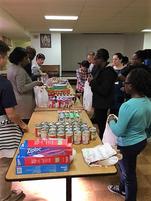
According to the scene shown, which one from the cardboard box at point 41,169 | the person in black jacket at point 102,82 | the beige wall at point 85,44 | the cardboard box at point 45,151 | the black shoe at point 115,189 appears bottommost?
the black shoe at point 115,189

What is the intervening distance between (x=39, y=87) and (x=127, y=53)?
9.78 meters

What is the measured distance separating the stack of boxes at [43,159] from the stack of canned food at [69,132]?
1.04 feet

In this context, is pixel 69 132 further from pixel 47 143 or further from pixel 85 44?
pixel 85 44

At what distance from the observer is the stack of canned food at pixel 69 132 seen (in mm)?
1783

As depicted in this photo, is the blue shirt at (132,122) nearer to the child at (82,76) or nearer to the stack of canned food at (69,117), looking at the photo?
the stack of canned food at (69,117)

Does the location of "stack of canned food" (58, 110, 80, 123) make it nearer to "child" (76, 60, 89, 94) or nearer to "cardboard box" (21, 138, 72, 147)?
"cardboard box" (21, 138, 72, 147)

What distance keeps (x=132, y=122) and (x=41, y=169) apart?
772mm

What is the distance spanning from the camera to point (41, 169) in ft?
4.62

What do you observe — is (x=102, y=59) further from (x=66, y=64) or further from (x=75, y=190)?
(x=66, y=64)

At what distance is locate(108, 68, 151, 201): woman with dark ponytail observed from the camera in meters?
1.78

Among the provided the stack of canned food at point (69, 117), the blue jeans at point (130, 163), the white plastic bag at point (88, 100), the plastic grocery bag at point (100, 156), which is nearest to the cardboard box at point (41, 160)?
the plastic grocery bag at point (100, 156)

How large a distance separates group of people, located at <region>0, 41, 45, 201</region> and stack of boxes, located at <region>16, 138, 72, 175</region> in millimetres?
498

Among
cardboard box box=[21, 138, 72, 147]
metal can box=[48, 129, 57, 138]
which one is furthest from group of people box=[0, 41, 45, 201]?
cardboard box box=[21, 138, 72, 147]

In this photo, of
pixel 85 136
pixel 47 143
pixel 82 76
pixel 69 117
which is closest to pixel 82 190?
pixel 69 117
